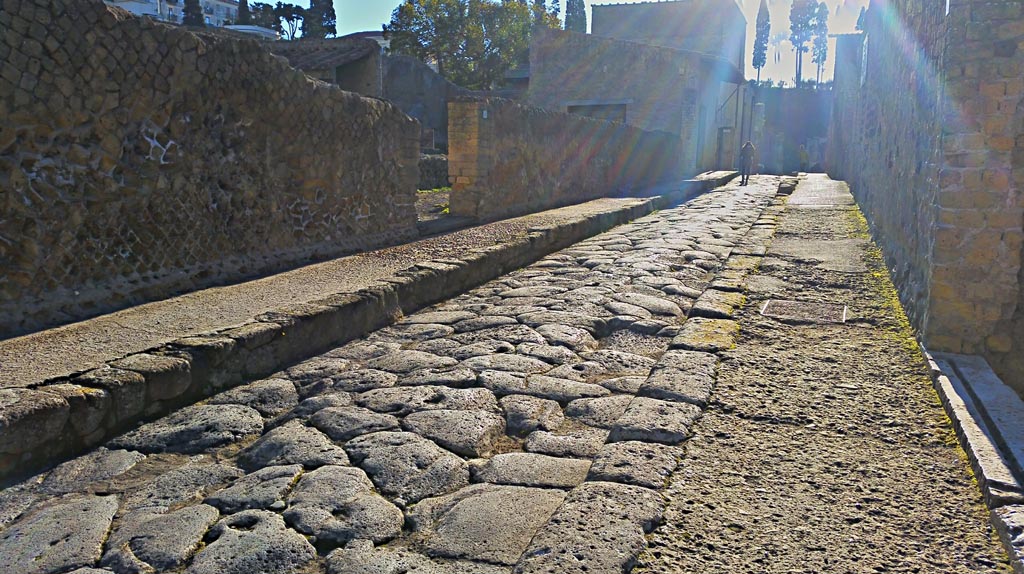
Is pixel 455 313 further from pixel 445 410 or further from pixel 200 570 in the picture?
pixel 200 570

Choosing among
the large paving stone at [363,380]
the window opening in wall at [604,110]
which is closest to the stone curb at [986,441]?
the large paving stone at [363,380]

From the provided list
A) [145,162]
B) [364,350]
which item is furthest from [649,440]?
[145,162]

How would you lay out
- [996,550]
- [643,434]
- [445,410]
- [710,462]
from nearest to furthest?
1. [996,550]
2. [710,462]
3. [643,434]
4. [445,410]

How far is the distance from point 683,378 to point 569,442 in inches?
29.8

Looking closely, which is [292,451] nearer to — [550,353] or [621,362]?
[550,353]

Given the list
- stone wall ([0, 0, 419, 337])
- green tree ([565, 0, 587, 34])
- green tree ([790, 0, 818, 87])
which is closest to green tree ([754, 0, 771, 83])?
green tree ([790, 0, 818, 87])

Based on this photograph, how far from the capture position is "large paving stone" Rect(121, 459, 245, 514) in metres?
2.62

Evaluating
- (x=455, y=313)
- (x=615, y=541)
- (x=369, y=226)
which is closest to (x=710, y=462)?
(x=615, y=541)

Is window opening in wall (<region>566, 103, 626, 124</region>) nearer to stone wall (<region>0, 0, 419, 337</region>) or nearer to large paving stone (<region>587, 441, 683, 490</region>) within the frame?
stone wall (<region>0, 0, 419, 337</region>)

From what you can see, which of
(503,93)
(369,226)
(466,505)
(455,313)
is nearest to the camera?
(466,505)

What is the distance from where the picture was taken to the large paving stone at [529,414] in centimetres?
325

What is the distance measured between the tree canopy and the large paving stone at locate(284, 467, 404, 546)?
35594 mm

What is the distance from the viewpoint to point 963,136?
3.86 metres

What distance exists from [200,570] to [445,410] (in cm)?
142
